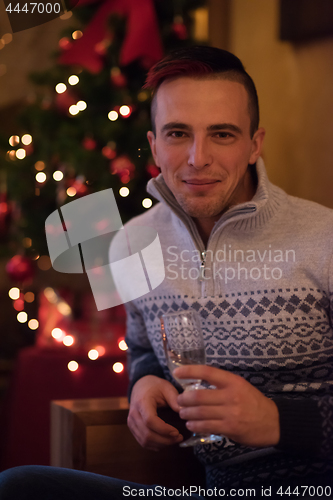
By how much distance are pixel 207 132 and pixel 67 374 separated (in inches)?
52.7

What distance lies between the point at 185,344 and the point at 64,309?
1.57 m

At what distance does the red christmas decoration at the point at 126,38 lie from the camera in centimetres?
177

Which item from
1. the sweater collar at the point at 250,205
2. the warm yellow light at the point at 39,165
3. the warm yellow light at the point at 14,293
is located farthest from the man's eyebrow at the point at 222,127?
the warm yellow light at the point at 14,293

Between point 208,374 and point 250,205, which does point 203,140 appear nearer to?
point 250,205

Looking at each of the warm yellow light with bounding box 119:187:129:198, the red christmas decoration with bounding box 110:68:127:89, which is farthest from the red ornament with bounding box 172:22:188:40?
the warm yellow light with bounding box 119:187:129:198

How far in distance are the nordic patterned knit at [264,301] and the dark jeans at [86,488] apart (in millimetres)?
22

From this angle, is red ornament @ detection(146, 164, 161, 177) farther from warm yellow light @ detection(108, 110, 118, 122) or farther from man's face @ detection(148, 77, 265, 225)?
man's face @ detection(148, 77, 265, 225)

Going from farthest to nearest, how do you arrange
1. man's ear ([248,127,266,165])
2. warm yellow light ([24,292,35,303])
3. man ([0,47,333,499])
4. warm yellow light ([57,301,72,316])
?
1. warm yellow light ([24,292,35,303])
2. warm yellow light ([57,301,72,316])
3. man's ear ([248,127,266,165])
4. man ([0,47,333,499])

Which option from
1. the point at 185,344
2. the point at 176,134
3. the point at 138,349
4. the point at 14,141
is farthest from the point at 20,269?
the point at 185,344

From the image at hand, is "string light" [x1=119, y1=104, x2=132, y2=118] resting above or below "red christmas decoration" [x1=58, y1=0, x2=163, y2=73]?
below

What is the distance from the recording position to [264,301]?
95 cm

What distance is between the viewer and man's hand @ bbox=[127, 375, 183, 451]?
2.86 feet

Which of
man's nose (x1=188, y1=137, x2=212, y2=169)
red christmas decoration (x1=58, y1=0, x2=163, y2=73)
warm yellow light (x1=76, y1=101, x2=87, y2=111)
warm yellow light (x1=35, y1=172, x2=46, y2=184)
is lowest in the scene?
warm yellow light (x1=35, y1=172, x2=46, y2=184)

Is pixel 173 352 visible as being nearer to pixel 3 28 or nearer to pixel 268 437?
pixel 268 437
